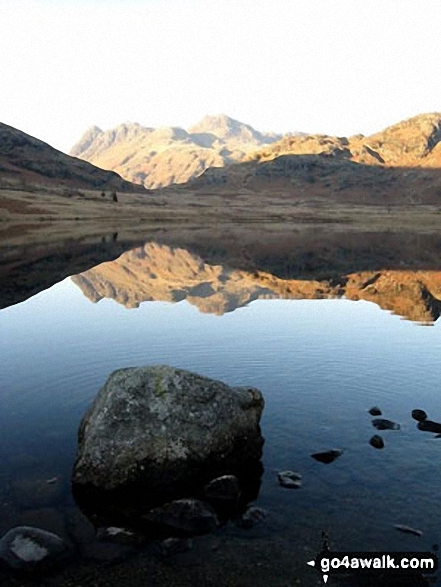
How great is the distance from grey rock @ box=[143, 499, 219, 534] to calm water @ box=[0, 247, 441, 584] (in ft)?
5.35

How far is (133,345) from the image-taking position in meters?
33.8

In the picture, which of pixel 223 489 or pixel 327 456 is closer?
pixel 223 489

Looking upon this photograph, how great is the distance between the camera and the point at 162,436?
17219 mm

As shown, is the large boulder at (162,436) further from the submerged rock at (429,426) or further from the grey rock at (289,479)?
the submerged rock at (429,426)

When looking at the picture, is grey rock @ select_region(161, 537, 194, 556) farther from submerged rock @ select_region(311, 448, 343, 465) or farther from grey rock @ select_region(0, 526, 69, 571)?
submerged rock @ select_region(311, 448, 343, 465)

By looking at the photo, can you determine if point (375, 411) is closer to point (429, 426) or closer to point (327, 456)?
point (429, 426)

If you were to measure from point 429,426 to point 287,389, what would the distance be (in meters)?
6.69

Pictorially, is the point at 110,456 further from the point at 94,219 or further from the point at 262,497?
the point at 94,219

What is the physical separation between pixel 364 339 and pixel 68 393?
63.0ft

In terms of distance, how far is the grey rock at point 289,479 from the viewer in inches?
665

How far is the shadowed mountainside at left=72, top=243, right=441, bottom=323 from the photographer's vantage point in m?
49.5

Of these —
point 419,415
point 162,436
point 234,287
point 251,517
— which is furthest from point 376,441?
point 234,287

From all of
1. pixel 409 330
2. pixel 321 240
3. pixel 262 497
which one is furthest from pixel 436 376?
pixel 321 240

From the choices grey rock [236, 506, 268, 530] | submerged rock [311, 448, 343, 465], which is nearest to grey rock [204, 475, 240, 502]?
grey rock [236, 506, 268, 530]
